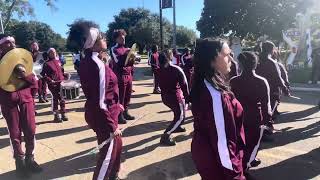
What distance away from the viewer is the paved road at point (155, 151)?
588 cm

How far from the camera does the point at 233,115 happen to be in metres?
3.02

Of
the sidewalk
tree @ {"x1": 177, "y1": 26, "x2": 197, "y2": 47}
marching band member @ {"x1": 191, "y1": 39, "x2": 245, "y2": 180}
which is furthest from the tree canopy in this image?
marching band member @ {"x1": 191, "y1": 39, "x2": 245, "y2": 180}

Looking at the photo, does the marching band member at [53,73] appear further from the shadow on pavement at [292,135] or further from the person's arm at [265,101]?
the person's arm at [265,101]

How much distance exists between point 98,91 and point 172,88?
9.52ft

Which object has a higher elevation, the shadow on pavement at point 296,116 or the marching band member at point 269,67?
the marching band member at point 269,67

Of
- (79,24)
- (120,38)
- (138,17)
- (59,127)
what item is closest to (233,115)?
(79,24)

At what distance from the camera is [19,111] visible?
5871 mm

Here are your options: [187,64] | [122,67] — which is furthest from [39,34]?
[122,67]

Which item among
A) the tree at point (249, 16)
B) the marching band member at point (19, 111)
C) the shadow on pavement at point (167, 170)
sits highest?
the tree at point (249, 16)

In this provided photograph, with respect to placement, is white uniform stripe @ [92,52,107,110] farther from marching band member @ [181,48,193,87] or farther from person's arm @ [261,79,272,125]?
marching band member @ [181,48,193,87]

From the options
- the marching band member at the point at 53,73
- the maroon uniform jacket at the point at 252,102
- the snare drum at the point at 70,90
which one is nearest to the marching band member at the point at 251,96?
the maroon uniform jacket at the point at 252,102

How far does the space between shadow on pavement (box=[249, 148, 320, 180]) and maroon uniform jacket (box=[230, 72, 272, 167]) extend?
476 millimetres

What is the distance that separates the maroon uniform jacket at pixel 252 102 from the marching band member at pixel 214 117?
219 centimetres

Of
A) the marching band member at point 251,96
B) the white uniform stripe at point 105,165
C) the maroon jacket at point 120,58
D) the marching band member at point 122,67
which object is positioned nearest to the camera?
the white uniform stripe at point 105,165
